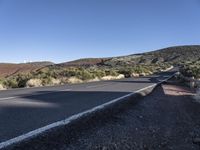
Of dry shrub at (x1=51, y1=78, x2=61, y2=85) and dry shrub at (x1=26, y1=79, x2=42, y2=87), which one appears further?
dry shrub at (x1=51, y1=78, x2=61, y2=85)

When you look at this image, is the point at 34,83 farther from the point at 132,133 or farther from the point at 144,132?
the point at 132,133

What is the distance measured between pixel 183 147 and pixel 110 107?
5.46 metres

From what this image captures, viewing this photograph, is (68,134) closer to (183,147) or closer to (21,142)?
(21,142)

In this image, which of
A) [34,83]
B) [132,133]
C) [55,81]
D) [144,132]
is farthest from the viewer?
[55,81]

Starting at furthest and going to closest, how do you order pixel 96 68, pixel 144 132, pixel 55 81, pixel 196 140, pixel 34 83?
1. pixel 96 68
2. pixel 55 81
3. pixel 34 83
4. pixel 144 132
5. pixel 196 140

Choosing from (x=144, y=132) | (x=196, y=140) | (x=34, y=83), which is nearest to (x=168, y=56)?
(x=34, y=83)

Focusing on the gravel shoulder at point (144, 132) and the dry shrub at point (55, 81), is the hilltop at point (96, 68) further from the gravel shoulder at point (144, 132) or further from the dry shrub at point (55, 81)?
the gravel shoulder at point (144, 132)

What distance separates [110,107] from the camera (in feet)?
47.2

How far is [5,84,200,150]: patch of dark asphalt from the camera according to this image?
8141 millimetres

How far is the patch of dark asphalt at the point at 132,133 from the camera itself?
8141 millimetres

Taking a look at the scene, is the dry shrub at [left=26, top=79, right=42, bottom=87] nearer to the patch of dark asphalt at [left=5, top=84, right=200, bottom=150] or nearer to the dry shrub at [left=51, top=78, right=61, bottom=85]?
the dry shrub at [left=51, top=78, right=61, bottom=85]

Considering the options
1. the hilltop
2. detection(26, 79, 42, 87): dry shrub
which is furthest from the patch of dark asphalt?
detection(26, 79, 42, 87): dry shrub

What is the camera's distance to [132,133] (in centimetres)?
1008

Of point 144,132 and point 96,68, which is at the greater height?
point 144,132
